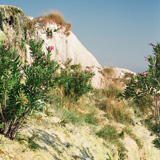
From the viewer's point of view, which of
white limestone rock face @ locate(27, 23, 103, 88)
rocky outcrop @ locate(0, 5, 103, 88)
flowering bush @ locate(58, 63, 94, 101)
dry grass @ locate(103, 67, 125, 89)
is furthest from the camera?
white limestone rock face @ locate(27, 23, 103, 88)

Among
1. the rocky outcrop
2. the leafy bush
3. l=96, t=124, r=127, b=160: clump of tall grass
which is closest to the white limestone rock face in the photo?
the rocky outcrop

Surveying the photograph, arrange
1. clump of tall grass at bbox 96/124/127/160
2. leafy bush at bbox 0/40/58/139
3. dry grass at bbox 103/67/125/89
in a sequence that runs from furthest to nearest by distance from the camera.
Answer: dry grass at bbox 103/67/125/89, clump of tall grass at bbox 96/124/127/160, leafy bush at bbox 0/40/58/139

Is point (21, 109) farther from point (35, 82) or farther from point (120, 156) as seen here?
point (120, 156)

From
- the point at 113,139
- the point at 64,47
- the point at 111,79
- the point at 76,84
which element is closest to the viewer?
the point at 113,139

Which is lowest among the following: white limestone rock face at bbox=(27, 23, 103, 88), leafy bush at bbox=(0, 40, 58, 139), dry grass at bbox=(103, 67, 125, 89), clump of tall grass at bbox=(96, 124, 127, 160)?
clump of tall grass at bbox=(96, 124, 127, 160)

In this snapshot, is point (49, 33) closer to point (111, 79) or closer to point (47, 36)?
point (47, 36)

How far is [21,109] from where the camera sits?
1.80 meters

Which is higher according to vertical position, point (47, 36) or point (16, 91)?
point (47, 36)

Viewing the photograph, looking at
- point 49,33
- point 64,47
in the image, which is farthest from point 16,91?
point 64,47

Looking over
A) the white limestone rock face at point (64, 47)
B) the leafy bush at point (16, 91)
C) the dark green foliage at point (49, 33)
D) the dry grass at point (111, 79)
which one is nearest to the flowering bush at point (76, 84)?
the leafy bush at point (16, 91)

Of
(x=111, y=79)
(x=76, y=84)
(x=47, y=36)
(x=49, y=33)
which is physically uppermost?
(x=49, y=33)

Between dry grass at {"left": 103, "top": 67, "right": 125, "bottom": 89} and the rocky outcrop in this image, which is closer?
the rocky outcrop

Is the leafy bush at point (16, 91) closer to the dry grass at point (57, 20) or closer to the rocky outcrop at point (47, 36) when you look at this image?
the rocky outcrop at point (47, 36)

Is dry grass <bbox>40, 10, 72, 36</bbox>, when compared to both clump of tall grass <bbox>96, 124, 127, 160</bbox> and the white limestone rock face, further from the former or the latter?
clump of tall grass <bbox>96, 124, 127, 160</bbox>
